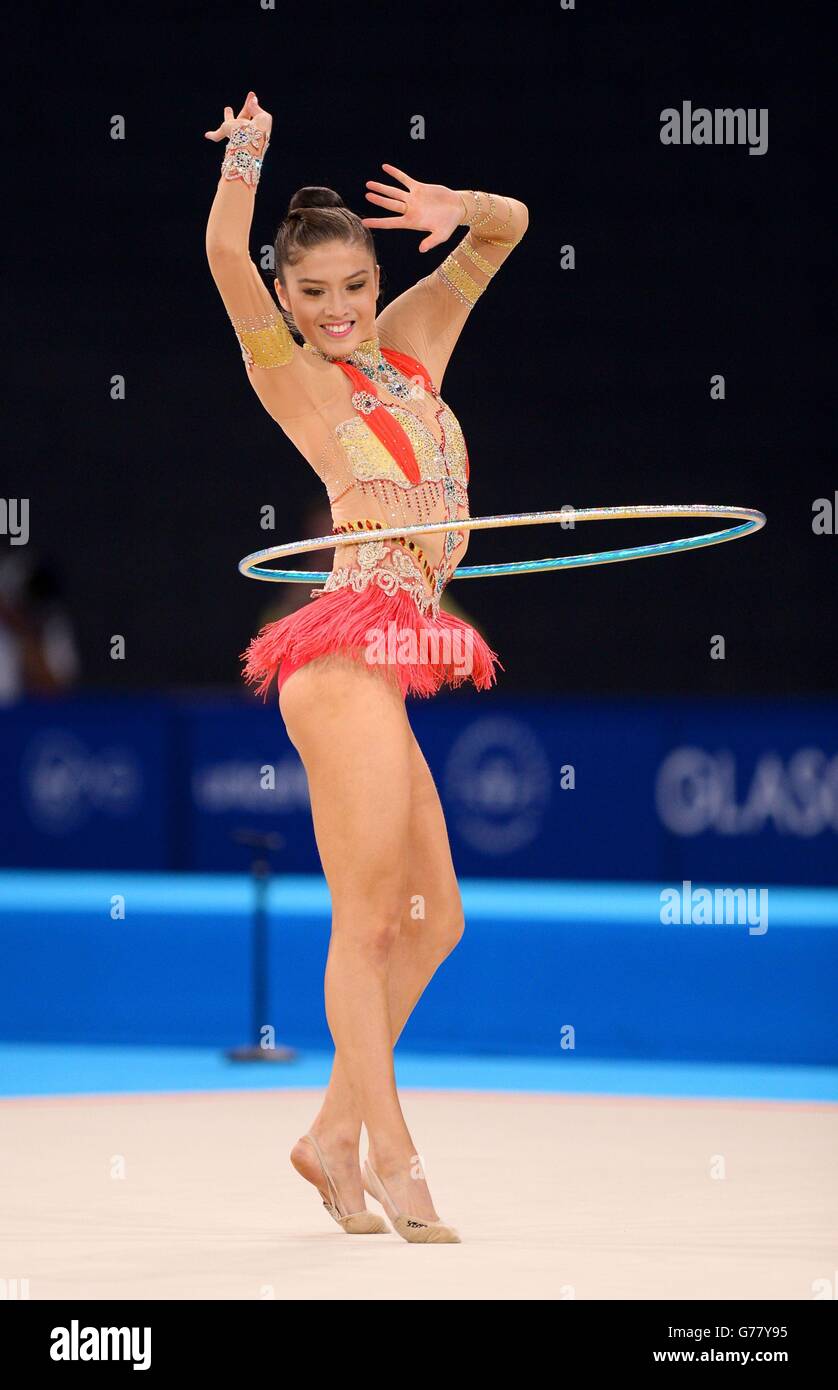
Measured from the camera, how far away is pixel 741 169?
10.8m

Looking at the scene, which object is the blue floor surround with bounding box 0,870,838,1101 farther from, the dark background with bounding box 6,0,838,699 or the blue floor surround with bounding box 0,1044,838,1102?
the dark background with bounding box 6,0,838,699

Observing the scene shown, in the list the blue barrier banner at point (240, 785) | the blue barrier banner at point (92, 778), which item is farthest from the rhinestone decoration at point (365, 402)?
the blue barrier banner at point (92, 778)

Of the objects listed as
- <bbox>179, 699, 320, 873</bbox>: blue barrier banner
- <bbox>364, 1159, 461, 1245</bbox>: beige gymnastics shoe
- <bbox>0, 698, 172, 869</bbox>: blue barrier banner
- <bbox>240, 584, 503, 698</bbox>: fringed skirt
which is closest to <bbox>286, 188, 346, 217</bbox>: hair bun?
<bbox>240, 584, 503, 698</bbox>: fringed skirt

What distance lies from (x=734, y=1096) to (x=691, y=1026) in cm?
66

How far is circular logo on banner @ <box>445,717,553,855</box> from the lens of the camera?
7738mm

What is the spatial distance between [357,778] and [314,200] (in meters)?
1.19

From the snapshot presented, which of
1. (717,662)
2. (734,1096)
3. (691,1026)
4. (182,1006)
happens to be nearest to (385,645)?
(734,1096)

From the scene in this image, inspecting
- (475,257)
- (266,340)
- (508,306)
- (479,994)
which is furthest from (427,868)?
(508,306)

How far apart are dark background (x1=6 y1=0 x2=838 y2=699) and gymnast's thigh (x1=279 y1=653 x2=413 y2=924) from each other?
672 cm

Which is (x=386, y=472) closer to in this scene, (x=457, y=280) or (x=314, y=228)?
(x=314, y=228)

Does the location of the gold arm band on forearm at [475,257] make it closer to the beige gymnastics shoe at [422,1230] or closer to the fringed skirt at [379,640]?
the fringed skirt at [379,640]

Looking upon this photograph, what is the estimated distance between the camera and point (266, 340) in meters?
4.04

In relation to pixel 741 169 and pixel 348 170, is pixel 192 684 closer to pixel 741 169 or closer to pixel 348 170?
pixel 348 170

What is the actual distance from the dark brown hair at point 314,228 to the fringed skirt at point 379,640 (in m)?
0.68
